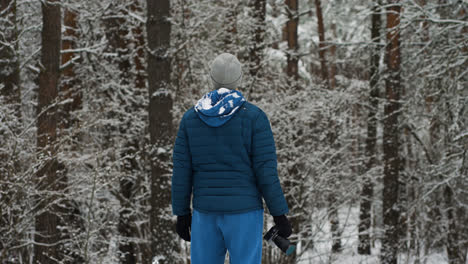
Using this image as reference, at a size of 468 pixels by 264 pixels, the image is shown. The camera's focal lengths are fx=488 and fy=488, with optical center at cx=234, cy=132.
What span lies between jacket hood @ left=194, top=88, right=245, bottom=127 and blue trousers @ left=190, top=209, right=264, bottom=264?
571 mm

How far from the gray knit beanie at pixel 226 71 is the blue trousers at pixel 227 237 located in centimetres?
80

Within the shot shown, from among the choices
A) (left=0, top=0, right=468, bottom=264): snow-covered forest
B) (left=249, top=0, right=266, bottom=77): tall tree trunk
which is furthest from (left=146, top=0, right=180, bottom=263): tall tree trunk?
(left=249, top=0, right=266, bottom=77): tall tree trunk

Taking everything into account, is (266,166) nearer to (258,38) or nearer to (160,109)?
(160,109)

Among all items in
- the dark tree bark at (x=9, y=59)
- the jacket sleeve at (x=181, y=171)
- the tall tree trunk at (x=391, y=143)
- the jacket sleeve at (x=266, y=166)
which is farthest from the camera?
the tall tree trunk at (x=391, y=143)

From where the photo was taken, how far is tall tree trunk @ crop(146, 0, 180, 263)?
25.8ft

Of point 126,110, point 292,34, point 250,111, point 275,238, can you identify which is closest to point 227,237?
point 275,238

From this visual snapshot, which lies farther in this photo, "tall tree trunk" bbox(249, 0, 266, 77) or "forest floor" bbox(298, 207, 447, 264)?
"tall tree trunk" bbox(249, 0, 266, 77)

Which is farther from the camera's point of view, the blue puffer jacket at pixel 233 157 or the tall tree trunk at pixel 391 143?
the tall tree trunk at pixel 391 143

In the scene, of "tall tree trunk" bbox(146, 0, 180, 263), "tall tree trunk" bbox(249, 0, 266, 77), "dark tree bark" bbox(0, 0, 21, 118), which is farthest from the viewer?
"tall tree trunk" bbox(249, 0, 266, 77)

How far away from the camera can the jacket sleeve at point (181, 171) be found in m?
3.00

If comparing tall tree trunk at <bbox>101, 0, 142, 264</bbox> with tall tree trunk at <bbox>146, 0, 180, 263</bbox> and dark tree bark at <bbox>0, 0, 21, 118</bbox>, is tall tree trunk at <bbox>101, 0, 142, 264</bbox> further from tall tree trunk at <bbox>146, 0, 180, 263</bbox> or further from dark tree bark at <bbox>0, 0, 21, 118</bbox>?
tall tree trunk at <bbox>146, 0, 180, 263</bbox>

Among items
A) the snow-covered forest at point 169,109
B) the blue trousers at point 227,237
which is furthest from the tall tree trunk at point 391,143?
the blue trousers at point 227,237

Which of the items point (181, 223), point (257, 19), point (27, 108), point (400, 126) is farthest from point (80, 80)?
point (181, 223)

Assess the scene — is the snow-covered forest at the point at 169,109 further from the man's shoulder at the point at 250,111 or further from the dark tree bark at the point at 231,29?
the man's shoulder at the point at 250,111
